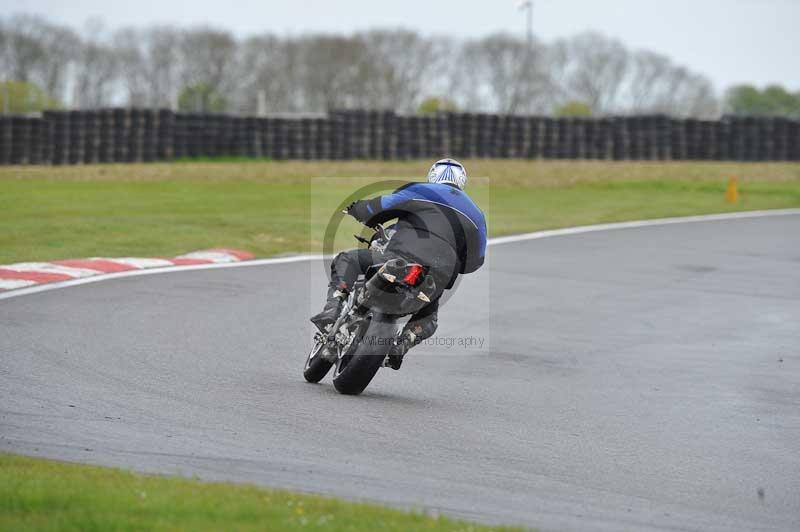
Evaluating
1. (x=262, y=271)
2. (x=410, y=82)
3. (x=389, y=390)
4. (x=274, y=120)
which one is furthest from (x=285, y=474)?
(x=410, y=82)

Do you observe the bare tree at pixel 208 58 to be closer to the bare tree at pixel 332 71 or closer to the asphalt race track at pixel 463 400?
the bare tree at pixel 332 71

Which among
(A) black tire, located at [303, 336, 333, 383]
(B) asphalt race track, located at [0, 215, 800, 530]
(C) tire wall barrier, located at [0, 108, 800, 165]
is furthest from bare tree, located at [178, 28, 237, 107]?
(A) black tire, located at [303, 336, 333, 383]

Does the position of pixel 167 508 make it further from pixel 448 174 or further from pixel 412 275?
pixel 448 174

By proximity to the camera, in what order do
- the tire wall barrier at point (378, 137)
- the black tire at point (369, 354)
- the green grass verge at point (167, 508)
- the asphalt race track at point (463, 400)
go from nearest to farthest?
the green grass verge at point (167, 508)
the asphalt race track at point (463, 400)
the black tire at point (369, 354)
the tire wall barrier at point (378, 137)

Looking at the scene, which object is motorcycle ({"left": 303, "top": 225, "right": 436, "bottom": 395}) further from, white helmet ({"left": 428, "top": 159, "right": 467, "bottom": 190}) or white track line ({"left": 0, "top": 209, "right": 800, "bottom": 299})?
white track line ({"left": 0, "top": 209, "right": 800, "bottom": 299})

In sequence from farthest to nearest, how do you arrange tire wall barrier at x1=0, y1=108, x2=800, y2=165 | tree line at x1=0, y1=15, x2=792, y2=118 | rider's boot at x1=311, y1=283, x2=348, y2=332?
tree line at x1=0, y1=15, x2=792, y2=118
tire wall barrier at x1=0, y1=108, x2=800, y2=165
rider's boot at x1=311, y1=283, x2=348, y2=332

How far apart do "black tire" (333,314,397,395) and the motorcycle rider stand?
134 millimetres

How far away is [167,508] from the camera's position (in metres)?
4.81

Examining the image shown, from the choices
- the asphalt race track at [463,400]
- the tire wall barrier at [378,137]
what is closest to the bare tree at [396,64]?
the tire wall barrier at [378,137]

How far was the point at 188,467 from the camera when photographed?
227 inches

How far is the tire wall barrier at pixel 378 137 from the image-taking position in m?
29.0

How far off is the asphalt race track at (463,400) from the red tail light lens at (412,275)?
0.83 meters

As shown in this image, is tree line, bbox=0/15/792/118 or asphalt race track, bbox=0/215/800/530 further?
tree line, bbox=0/15/792/118

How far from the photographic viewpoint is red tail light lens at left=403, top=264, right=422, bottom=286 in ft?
24.6
